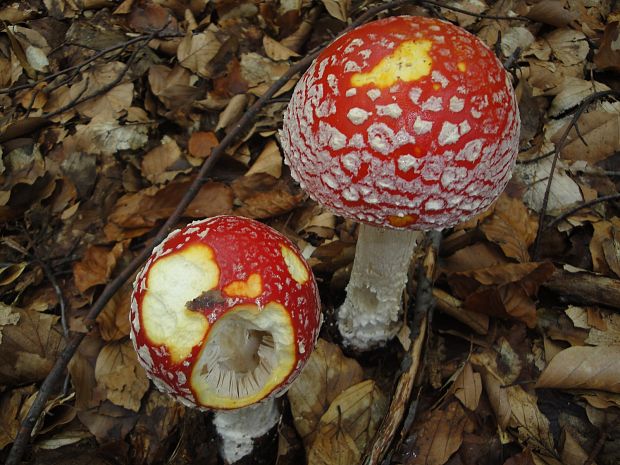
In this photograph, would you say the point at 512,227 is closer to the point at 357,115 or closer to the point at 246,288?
the point at 357,115

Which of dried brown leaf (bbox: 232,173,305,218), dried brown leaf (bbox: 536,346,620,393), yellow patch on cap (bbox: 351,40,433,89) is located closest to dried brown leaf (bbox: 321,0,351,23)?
dried brown leaf (bbox: 232,173,305,218)

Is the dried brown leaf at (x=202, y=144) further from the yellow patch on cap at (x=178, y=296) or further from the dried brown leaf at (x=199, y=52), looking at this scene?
the yellow patch on cap at (x=178, y=296)

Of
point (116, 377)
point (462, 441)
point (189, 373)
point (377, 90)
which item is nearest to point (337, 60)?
point (377, 90)

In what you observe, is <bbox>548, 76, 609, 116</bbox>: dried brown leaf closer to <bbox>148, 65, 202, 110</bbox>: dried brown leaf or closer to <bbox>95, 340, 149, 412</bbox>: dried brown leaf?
<bbox>148, 65, 202, 110</bbox>: dried brown leaf

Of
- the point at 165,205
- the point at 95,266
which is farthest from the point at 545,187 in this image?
the point at 95,266

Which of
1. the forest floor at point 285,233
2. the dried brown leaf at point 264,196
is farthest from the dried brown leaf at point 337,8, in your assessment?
the dried brown leaf at point 264,196

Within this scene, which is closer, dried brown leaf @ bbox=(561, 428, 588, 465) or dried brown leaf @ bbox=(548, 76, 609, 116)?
dried brown leaf @ bbox=(561, 428, 588, 465)

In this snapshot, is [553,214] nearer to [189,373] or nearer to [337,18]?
[337,18]
